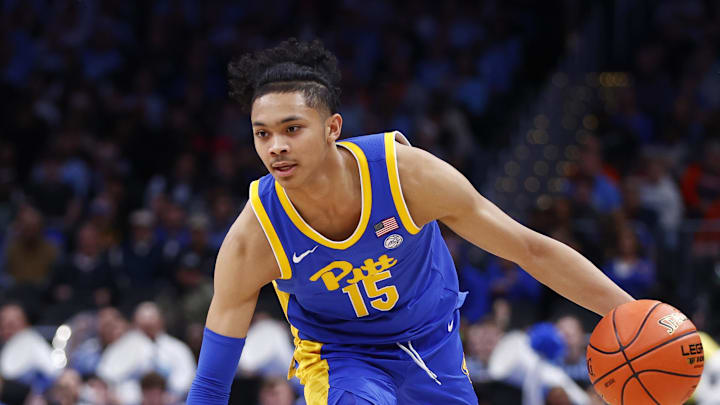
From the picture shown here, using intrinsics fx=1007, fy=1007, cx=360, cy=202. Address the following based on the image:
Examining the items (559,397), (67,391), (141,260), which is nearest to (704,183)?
(559,397)

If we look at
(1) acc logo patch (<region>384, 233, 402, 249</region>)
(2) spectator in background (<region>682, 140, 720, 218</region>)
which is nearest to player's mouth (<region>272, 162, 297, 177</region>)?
(1) acc logo patch (<region>384, 233, 402, 249</region>)

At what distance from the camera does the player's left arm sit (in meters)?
3.67

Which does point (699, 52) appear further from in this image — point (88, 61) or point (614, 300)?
point (614, 300)

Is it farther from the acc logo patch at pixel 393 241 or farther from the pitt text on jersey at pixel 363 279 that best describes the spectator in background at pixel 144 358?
the acc logo patch at pixel 393 241

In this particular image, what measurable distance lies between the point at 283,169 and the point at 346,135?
7254 millimetres

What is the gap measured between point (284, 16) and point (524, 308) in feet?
20.3

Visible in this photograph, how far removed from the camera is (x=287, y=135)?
352 centimetres

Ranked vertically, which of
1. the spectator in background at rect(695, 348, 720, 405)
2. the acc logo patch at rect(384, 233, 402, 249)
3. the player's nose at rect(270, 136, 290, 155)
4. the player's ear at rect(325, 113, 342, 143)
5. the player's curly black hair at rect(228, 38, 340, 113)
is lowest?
the spectator in background at rect(695, 348, 720, 405)

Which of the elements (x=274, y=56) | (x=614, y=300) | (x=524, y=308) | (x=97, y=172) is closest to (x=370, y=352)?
(x=614, y=300)

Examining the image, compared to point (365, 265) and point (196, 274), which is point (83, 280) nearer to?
point (196, 274)

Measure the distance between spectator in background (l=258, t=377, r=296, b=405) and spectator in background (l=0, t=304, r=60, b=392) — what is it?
1972 millimetres

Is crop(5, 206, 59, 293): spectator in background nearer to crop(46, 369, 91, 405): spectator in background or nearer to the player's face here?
crop(46, 369, 91, 405): spectator in background

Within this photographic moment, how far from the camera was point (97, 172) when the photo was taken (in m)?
10.9

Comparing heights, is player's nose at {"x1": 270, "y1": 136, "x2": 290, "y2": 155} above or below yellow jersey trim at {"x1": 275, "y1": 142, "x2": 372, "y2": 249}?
above
